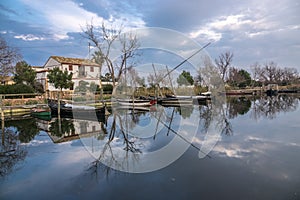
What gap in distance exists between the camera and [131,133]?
972 centimetres

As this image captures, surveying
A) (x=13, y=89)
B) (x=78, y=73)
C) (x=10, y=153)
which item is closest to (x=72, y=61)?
(x=78, y=73)

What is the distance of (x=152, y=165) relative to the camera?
569 cm

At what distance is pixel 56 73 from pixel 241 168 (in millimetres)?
23736

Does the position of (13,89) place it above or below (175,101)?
above

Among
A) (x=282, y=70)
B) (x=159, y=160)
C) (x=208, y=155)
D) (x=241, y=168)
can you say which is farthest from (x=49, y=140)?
(x=282, y=70)

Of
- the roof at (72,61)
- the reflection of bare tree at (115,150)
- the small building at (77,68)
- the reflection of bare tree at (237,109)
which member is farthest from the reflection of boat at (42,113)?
the roof at (72,61)

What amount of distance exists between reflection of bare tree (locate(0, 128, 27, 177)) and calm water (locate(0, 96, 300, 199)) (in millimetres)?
27

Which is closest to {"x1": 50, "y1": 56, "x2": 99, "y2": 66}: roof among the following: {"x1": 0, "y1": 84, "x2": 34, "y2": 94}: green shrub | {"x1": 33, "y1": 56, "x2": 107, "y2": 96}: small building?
{"x1": 33, "y1": 56, "x2": 107, "y2": 96}: small building

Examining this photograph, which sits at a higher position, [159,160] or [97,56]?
[97,56]

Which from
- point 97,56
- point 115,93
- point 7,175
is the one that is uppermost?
point 97,56

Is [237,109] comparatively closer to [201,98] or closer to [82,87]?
[201,98]

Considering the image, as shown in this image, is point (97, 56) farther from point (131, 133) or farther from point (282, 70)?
point (282, 70)

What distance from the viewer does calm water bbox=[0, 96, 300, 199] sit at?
13.7ft

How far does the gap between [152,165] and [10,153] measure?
4635 mm
